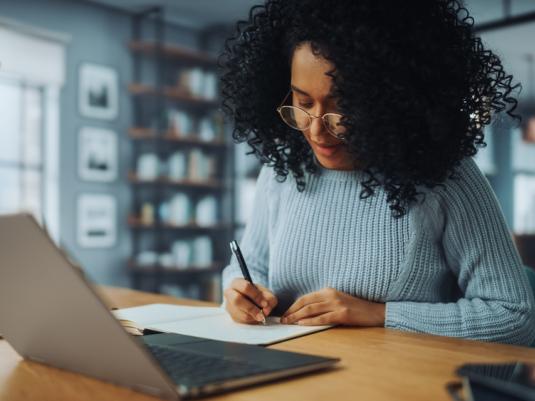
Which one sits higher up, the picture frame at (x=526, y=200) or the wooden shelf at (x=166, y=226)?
the picture frame at (x=526, y=200)

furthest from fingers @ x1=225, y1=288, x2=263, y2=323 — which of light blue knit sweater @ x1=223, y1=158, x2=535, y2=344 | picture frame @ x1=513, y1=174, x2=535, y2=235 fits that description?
picture frame @ x1=513, y1=174, x2=535, y2=235

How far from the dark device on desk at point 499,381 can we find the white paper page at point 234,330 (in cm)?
36

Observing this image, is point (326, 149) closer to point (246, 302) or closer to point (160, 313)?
point (246, 302)

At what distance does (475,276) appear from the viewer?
1173 millimetres

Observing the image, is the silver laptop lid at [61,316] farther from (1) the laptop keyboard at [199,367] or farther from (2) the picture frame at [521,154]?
(2) the picture frame at [521,154]

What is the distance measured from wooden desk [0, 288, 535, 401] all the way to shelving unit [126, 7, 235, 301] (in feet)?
13.2

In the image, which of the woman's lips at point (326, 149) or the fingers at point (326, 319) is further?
the woman's lips at point (326, 149)

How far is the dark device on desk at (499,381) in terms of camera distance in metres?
→ 0.59

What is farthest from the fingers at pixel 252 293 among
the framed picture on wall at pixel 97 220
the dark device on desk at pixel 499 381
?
the framed picture on wall at pixel 97 220

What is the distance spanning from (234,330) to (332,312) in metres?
0.18

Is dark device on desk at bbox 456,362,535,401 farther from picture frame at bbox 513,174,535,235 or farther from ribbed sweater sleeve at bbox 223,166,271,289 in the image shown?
picture frame at bbox 513,174,535,235

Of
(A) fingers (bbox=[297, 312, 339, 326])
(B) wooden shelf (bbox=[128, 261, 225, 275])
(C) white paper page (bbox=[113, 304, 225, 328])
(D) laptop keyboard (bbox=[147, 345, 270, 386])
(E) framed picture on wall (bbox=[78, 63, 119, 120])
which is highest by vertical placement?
(E) framed picture on wall (bbox=[78, 63, 119, 120])

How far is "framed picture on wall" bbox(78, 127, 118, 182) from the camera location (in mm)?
4688

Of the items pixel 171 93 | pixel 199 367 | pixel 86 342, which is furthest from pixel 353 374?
pixel 171 93
